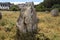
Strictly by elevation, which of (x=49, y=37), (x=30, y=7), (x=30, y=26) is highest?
(x=30, y=7)

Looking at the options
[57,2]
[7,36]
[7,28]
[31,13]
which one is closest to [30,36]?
[31,13]

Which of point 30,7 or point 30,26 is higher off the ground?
point 30,7

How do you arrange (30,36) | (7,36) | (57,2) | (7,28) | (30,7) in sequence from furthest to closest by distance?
(57,2) → (7,28) → (7,36) → (30,7) → (30,36)

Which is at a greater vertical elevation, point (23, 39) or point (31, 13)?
point (31, 13)

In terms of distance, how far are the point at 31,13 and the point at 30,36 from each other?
39.8 inches

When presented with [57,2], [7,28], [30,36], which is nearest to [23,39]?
[30,36]

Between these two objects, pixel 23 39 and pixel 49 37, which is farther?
pixel 49 37

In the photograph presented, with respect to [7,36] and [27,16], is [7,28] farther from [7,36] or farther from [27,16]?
[27,16]

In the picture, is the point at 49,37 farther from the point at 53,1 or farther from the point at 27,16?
the point at 53,1

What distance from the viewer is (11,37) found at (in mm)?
10094

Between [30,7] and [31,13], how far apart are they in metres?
0.28

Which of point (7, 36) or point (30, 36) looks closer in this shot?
point (30, 36)

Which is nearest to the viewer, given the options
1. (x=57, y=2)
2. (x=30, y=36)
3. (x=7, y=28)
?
(x=30, y=36)

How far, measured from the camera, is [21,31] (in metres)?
8.96
